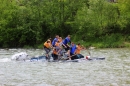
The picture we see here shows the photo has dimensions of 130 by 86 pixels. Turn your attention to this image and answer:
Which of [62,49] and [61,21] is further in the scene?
[61,21]

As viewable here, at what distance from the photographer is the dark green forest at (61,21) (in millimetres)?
54312

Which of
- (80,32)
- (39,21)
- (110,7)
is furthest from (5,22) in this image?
(110,7)

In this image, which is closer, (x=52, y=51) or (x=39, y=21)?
(x=52, y=51)

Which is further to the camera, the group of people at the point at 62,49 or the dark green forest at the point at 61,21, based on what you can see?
the dark green forest at the point at 61,21

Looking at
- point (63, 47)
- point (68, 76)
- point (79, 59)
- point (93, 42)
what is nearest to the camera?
point (68, 76)

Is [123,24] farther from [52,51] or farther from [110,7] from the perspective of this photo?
[52,51]

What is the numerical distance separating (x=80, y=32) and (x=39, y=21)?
7.33m

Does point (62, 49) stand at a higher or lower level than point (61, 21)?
higher

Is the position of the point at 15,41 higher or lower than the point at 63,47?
lower

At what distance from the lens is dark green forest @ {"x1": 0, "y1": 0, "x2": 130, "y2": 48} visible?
178 feet

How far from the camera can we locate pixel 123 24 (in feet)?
175

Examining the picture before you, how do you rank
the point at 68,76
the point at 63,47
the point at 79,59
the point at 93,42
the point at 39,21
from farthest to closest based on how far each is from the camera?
the point at 39,21 < the point at 93,42 < the point at 63,47 < the point at 79,59 < the point at 68,76

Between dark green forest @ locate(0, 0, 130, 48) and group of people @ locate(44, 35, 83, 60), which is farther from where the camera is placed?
dark green forest @ locate(0, 0, 130, 48)

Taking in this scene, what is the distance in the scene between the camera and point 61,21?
58.0 meters
